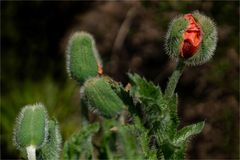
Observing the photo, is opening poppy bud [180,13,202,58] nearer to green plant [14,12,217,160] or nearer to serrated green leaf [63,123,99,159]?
green plant [14,12,217,160]

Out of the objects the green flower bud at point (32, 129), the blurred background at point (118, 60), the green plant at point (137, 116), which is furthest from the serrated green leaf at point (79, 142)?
the blurred background at point (118, 60)

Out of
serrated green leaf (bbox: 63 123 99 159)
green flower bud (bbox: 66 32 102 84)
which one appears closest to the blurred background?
green flower bud (bbox: 66 32 102 84)

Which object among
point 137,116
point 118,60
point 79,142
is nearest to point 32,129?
point 79,142

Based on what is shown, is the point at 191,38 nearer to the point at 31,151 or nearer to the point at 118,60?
the point at 31,151

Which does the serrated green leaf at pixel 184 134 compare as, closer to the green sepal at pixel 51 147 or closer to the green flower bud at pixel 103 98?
the green flower bud at pixel 103 98

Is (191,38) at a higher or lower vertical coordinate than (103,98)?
higher
